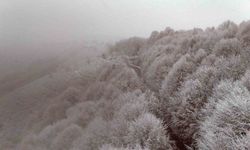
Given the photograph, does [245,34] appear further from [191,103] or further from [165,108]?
[191,103]

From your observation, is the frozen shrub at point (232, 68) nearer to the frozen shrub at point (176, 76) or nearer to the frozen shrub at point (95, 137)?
the frozen shrub at point (176, 76)

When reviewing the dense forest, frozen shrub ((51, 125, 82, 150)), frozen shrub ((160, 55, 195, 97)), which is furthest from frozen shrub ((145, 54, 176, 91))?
frozen shrub ((51, 125, 82, 150))

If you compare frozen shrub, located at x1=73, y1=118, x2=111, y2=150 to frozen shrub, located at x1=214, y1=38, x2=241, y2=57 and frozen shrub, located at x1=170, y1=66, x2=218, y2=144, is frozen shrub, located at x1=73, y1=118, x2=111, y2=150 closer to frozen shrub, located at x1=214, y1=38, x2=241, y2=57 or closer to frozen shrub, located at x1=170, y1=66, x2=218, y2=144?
frozen shrub, located at x1=170, y1=66, x2=218, y2=144

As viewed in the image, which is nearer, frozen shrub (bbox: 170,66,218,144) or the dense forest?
the dense forest

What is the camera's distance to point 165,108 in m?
52.5

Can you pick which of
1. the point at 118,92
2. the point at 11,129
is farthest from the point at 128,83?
the point at 11,129

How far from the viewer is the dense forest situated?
31.9 m

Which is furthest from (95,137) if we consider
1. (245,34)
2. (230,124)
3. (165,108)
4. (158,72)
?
(245,34)

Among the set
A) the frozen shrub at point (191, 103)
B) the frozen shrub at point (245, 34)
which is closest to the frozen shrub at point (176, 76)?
the frozen shrub at point (191, 103)

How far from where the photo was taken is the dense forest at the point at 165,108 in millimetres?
31891

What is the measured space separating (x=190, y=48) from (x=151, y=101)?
22232 millimetres

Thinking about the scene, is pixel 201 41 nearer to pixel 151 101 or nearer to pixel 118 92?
pixel 118 92

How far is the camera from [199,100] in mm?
44875

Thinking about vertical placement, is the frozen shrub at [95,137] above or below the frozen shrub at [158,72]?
below
